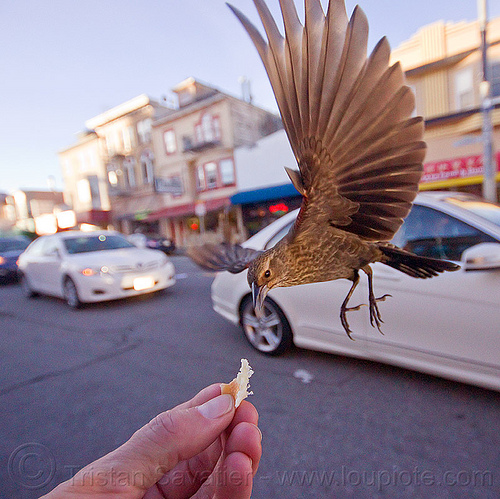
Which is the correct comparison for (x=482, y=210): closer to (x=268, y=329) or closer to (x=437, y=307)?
(x=437, y=307)

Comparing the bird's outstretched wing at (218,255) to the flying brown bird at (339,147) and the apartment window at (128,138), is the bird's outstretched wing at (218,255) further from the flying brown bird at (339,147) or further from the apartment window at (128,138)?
the apartment window at (128,138)

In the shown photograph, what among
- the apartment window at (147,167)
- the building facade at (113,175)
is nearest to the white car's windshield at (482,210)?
the building facade at (113,175)

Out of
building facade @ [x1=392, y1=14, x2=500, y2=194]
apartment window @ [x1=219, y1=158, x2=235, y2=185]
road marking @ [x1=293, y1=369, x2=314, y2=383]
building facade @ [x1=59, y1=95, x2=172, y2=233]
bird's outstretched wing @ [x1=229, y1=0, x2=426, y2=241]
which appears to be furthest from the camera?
building facade @ [x1=59, y1=95, x2=172, y2=233]

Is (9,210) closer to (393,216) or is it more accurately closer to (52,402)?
(52,402)

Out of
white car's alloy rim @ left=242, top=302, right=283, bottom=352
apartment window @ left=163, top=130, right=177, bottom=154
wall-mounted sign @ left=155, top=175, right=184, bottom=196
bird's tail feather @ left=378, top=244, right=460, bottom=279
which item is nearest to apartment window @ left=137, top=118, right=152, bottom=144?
apartment window @ left=163, top=130, right=177, bottom=154

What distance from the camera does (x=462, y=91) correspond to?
988 cm

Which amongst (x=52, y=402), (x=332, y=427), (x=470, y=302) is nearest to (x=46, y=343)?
(x=52, y=402)

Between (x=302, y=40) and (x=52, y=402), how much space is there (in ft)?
11.9

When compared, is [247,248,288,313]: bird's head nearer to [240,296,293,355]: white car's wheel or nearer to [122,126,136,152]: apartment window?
[240,296,293,355]: white car's wheel

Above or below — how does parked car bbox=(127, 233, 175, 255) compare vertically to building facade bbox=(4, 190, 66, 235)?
below

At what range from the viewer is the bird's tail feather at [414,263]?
0.56m

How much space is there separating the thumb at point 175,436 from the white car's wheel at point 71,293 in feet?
20.1

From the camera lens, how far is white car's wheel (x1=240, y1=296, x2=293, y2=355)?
2684 millimetres

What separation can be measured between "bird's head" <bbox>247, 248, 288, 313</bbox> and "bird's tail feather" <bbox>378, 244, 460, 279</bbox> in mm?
204
